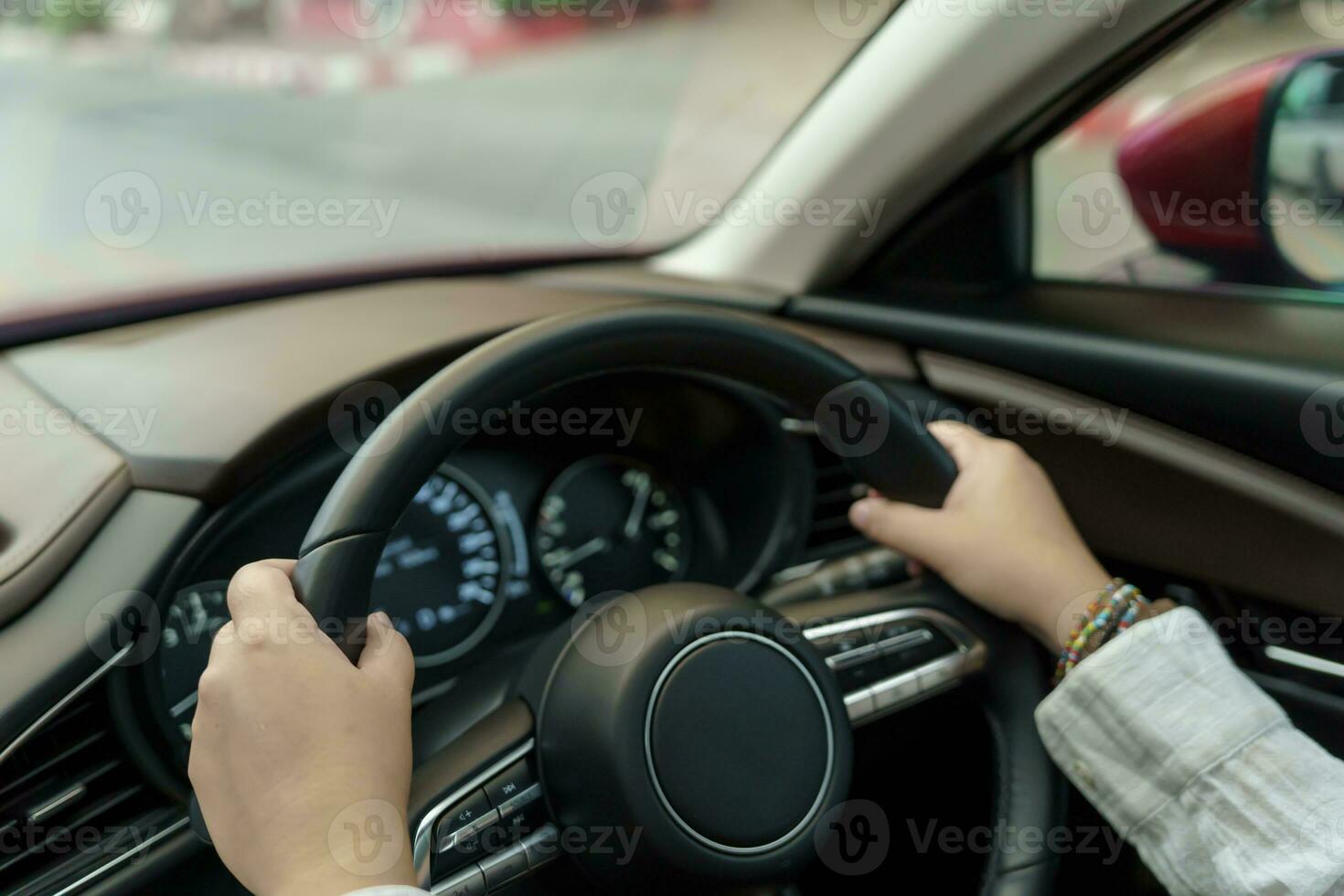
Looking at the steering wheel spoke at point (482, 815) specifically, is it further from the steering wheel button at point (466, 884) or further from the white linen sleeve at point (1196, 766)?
the white linen sleeve at point (1196, 766)

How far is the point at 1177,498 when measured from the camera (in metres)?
1.50

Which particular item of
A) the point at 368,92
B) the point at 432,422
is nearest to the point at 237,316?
the point at 432,422

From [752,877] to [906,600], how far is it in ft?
1.19

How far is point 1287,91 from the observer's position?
164 centimetres

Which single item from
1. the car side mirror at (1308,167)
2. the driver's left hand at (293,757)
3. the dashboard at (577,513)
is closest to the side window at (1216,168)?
the car side mirror at (1308,167)

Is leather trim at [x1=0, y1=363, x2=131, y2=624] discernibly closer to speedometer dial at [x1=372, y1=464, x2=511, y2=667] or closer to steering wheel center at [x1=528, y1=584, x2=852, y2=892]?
speedometer dial at [x1=372, y1=464, x2=511, y2=667]

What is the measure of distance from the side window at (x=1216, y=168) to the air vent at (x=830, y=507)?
0.48m

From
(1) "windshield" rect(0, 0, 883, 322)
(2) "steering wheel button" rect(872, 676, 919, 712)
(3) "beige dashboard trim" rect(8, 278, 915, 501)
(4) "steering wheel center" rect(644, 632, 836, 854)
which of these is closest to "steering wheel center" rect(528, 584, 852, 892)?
(4) "steering wheel center" rect(644, 632, 836, 854)

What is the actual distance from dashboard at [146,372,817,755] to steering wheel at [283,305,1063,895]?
0.37m

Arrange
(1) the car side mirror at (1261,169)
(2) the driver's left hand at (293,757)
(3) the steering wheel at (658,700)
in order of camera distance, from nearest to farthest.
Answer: (2) the driver's left hand at (293,757), (3) the steering wheel at (658,700), (1) the car side mirror at (1261,169)

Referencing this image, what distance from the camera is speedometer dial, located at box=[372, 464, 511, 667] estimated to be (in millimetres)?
1523

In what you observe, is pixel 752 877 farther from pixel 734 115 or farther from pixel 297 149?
pixel 297 149

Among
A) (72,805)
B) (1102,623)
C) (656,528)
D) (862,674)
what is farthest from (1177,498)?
(72,805)

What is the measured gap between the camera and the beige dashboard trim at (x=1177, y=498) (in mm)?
1398
